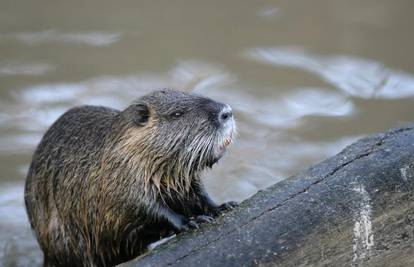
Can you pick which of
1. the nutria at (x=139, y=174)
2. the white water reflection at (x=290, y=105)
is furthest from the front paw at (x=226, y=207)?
the white water reflection at (x=290, y=105)

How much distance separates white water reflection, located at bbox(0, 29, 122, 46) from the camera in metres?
7.99

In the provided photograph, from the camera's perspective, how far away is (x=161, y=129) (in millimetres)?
3963

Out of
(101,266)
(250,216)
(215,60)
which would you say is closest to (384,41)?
(215,60)

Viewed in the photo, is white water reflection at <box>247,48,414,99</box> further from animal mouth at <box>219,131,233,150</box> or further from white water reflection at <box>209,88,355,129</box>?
animal mouth at <box>219,131,233,150</box>

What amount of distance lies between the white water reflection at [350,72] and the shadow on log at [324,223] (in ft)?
12.3

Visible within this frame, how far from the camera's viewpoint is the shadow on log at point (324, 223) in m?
3.30

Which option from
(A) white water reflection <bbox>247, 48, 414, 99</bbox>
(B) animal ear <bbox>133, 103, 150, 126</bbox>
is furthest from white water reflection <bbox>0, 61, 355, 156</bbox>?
(B) animal ear <bbox>133, 103, 150, 126</bbox>

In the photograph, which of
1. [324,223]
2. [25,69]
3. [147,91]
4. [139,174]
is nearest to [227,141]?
[139,174]

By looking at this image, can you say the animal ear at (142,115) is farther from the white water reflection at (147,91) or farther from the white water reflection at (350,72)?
the white water reflection at (350,72)

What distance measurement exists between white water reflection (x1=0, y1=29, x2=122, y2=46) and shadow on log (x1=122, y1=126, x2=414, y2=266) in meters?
4.73

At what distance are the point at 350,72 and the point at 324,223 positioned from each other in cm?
429

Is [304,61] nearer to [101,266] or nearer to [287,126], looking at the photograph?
[287,126]

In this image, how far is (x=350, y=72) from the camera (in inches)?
295

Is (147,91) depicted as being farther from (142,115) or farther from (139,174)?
(139,174)
